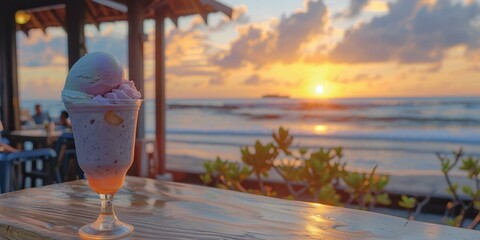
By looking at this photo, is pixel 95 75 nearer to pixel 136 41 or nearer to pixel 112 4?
pixel 136 41

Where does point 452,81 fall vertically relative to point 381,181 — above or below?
above

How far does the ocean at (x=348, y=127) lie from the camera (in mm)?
9344

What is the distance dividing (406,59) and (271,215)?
14.1 meters

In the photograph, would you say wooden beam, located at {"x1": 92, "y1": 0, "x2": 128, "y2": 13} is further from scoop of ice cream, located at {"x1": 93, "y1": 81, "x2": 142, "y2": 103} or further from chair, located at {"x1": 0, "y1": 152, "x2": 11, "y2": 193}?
scoop of ice cream, located at {"x1": 93, "y1": 81, "x2": 142, "y2": 103}

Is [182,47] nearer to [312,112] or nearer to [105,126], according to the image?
[312,112]

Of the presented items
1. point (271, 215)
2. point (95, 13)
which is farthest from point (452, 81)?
point (271, 215)

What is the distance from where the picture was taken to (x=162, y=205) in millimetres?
994

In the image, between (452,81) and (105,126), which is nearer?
(105,126)

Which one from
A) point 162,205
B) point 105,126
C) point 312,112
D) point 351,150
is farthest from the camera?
point 312,112

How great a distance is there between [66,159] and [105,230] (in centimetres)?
318

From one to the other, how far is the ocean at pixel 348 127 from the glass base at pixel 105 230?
6690 millimetres

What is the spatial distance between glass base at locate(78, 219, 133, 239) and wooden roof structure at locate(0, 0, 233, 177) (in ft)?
9.93

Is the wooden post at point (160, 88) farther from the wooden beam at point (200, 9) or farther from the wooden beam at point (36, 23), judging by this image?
the wooden beam at point (36, 23)

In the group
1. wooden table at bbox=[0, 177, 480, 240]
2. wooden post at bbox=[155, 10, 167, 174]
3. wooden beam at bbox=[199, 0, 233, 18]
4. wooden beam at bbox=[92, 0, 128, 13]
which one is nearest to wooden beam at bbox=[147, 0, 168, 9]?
wooden post at bbox=[155, 10, 167, 174]
